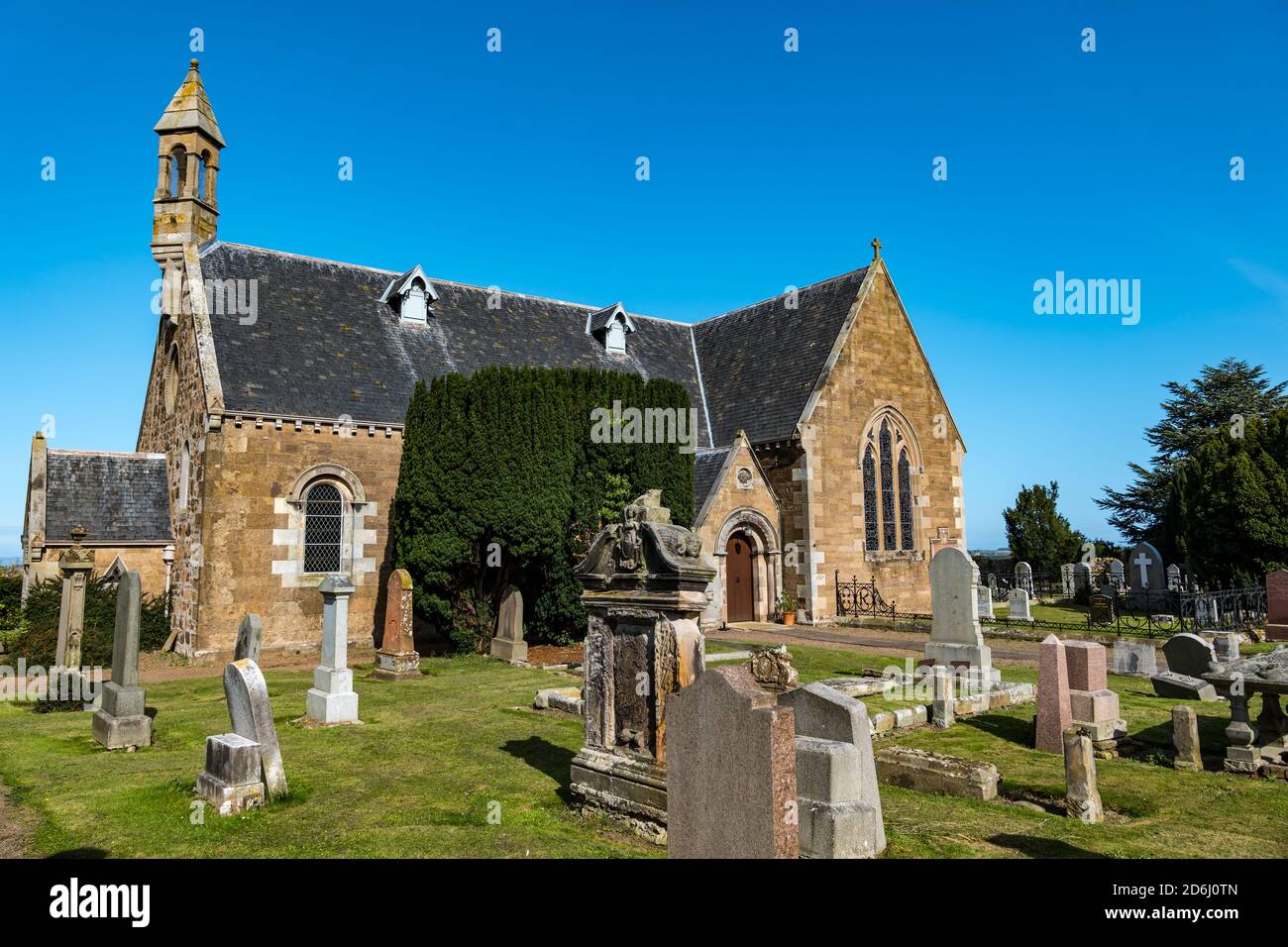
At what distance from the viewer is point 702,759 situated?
5.07 m

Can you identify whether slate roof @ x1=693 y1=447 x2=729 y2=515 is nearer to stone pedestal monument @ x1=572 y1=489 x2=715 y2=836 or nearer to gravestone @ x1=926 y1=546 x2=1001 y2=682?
gravestone @ x1=926 y1=546 x2=1001 y2=682

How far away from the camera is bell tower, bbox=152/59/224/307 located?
22.2 metres

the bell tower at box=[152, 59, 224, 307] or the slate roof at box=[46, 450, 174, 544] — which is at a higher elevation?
the bell tower at box=[152, 59, 224, 307]

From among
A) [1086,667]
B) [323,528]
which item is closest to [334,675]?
[323,528]

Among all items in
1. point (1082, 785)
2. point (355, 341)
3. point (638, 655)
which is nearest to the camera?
point (1082, 785)

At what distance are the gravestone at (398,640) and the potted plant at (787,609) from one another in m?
12.4

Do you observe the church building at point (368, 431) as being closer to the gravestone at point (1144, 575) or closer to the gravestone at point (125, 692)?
the gravestone at point (1144, 575)

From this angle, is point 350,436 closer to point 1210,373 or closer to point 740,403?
point 740,403

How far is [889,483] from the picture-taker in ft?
90.7

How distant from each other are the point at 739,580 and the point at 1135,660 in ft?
37.8

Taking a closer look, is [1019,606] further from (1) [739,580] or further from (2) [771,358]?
(2) [771,358]

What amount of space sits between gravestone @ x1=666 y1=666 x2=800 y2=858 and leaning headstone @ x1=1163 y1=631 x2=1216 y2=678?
1289 cm

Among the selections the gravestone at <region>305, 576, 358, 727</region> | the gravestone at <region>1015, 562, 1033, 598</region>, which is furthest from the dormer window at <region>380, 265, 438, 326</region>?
the gravestone at <region>1015, 562, 1033, 598</region>
